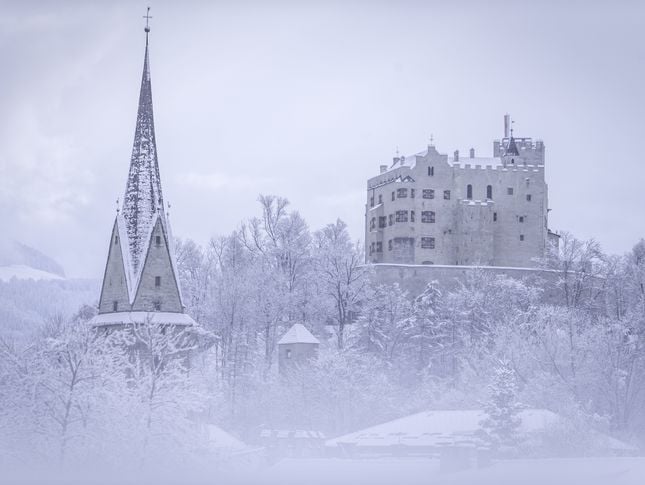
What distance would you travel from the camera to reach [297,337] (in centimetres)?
6756

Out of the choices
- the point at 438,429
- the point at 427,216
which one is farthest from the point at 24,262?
the point at 438,429

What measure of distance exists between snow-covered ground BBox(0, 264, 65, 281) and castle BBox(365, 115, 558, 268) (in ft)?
76.5

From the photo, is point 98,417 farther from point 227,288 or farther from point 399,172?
point 399,172

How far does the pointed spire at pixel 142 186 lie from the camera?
49.6 metres

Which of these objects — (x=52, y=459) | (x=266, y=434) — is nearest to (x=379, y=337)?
(x=266, y=434)

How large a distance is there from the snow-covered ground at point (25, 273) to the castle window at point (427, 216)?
26217 mm

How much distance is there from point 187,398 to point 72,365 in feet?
15.2

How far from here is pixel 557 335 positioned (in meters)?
63.9

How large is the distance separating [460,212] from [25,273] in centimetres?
3160

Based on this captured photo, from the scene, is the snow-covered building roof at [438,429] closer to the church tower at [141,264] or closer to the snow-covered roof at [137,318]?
the snow-covered roof at [137,318]

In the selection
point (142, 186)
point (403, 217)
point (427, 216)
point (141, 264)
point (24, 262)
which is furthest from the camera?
point (427, 216)

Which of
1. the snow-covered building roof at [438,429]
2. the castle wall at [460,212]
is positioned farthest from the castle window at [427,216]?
the snow-covered building roof at [438,429]

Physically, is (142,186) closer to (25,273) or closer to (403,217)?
(25,273)

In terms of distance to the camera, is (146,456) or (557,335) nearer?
(146,456)
